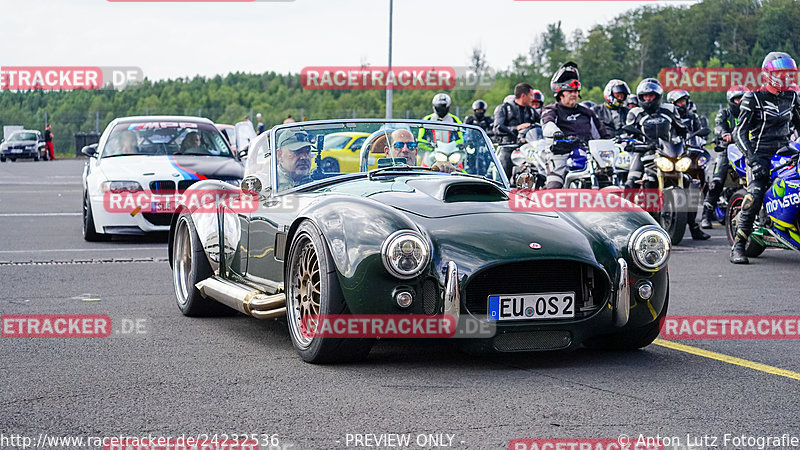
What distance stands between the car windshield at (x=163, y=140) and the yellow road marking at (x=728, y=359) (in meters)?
9.17

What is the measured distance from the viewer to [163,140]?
47.2 feet

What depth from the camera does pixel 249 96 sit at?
81.6 meters

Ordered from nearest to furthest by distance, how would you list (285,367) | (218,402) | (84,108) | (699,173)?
(218,402), (285,367), (699,173), (84,108)

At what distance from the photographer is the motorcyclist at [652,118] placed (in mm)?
13453

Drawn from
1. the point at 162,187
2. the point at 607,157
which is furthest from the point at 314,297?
the point at 607,157

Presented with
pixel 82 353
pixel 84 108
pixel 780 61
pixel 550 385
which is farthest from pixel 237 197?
pixel 84 108

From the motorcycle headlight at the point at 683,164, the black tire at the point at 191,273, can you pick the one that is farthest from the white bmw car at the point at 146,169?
the motorcycle headlight at the point at 683,164

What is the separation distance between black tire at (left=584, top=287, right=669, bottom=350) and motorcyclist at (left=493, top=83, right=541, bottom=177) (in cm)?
1135

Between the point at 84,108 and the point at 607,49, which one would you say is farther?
the point at 607,49

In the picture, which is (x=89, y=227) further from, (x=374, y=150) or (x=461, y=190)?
(x=461, y=190)

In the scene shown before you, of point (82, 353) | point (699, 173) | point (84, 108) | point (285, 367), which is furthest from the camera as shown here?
point (84, 108)

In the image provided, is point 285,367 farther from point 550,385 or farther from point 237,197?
point 237,197

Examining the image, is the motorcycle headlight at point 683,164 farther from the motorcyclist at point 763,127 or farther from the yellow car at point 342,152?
the yellow car at point 342,152

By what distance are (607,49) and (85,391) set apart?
270ft
